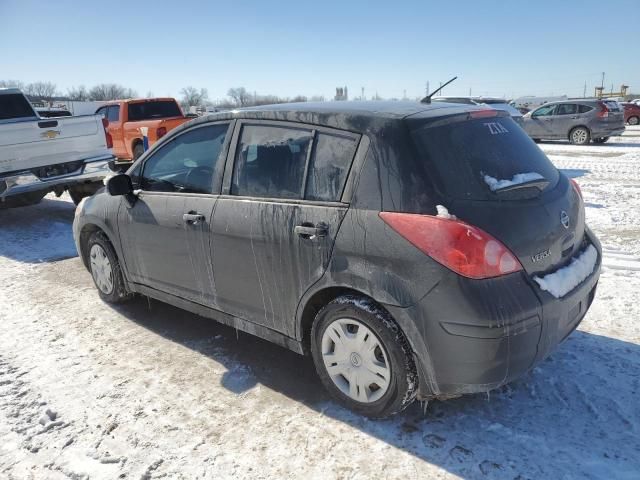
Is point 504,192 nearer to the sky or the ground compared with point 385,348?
nearer to the sky

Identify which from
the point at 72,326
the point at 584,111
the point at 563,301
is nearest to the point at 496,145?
the point at 563,301

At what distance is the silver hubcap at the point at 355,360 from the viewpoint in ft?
9.10

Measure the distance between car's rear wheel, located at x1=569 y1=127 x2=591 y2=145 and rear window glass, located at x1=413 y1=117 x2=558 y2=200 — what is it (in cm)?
1700

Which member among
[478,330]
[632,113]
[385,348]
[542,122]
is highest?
[478,330]

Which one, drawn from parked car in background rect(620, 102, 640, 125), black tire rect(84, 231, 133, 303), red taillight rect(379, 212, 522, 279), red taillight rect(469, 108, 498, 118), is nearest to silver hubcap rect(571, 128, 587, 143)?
parked car in background rect(620, 102, 640, 125)

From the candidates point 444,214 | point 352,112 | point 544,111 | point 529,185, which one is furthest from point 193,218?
point 544,111

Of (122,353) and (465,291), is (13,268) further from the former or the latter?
(465,291)

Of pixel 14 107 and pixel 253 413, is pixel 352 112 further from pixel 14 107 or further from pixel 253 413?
pixel 14 107

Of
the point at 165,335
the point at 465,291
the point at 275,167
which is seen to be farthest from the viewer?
the point at 165,335

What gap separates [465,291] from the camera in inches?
94.7

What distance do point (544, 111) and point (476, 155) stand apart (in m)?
18.3

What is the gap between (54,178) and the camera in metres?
8.09

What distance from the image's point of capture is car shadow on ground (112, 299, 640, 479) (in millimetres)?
2543

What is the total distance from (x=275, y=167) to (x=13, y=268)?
177 inches
